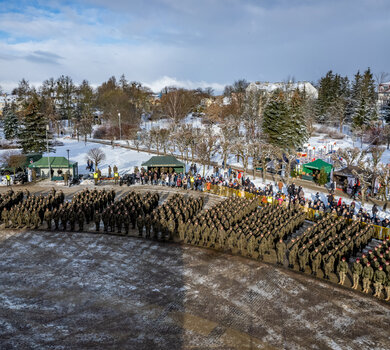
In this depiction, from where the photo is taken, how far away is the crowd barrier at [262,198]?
53.4ft

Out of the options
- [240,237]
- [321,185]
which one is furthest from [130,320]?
[321,185]

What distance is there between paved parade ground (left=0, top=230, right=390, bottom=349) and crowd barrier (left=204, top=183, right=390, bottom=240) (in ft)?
20.9

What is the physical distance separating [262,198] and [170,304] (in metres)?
12.7

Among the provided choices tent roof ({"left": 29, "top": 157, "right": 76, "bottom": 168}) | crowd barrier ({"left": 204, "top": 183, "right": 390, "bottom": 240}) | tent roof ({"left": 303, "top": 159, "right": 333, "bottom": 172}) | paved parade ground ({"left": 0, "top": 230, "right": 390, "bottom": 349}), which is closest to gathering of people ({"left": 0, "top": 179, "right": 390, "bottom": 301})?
crowd barrier ({"left": 204, "top": 183, "right": 390, "bottom": 240})

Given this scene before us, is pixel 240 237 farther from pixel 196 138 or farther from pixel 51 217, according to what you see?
pixel 196 138

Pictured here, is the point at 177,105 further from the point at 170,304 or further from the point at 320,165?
the point at 170,304

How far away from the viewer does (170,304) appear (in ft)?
34.2

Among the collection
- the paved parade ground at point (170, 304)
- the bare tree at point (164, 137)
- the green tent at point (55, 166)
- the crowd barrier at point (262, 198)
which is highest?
the bare tree at point (164, 137)

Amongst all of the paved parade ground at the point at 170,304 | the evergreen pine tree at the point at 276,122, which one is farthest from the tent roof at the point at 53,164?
the evergreen pine tree at the point at 276,122

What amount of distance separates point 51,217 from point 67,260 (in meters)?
4.49

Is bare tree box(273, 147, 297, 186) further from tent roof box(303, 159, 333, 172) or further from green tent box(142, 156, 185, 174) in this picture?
green tent box(142, 156, 185, 174)

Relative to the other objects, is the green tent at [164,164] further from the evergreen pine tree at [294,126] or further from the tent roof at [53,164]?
the evergreen pine tree at [294,126]

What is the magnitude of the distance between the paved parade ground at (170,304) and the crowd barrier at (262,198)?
20.9ft

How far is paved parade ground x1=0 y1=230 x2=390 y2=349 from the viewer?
8.80 metres
